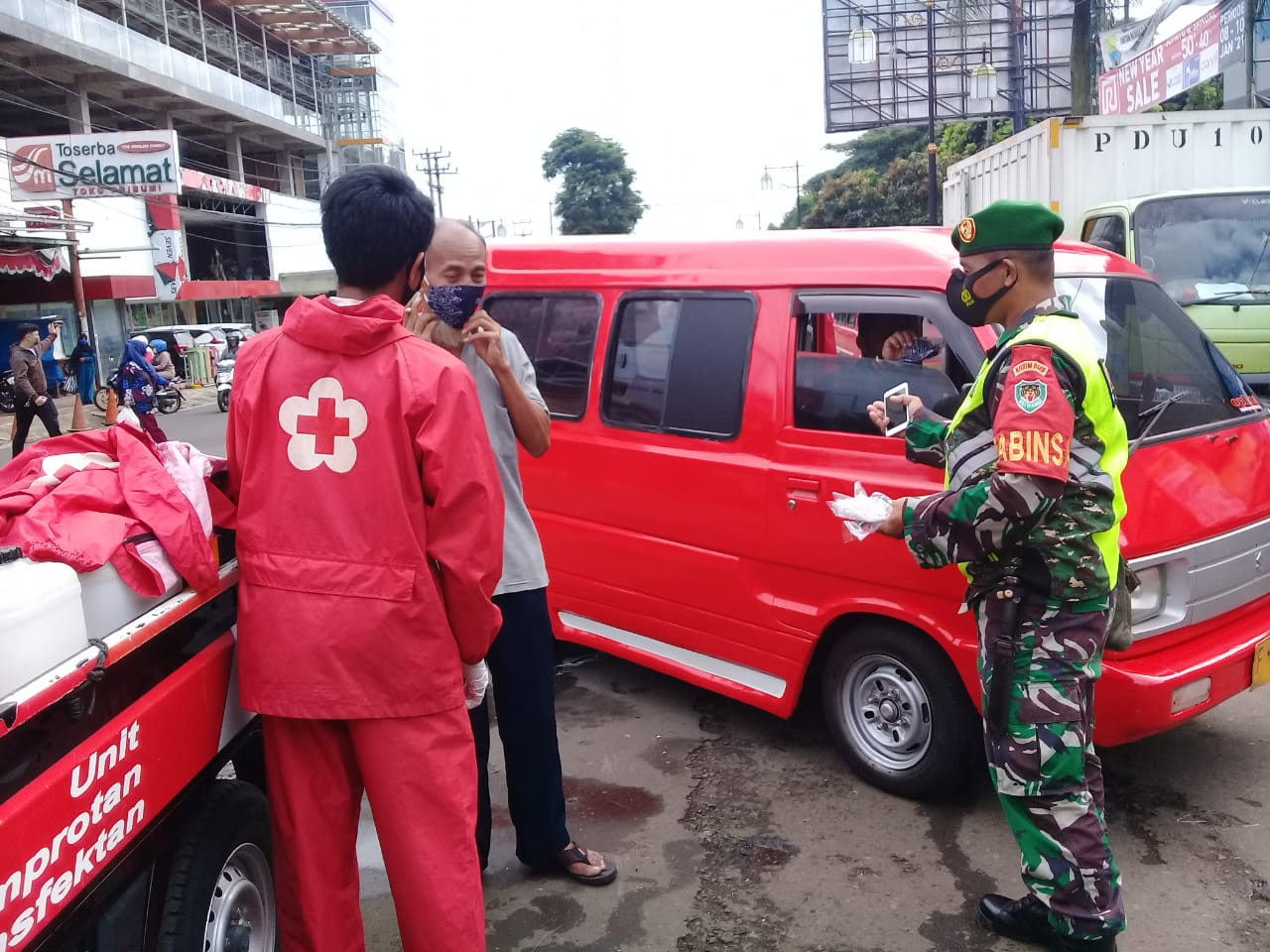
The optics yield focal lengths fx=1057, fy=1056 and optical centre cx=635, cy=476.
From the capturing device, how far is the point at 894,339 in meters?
3.64

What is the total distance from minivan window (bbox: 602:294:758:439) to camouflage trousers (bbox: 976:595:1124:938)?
61.2 inches

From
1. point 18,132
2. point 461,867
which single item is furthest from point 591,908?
point 18,132

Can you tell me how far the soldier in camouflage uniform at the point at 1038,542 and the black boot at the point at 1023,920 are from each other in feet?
0.07

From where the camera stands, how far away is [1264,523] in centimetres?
348

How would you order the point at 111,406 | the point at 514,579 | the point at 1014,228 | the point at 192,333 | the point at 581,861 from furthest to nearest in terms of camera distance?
1. the point at 192,333
2. the point at 111,406
3. the point at 581,861
4. the point at 514,579
5. the point at 1014,228

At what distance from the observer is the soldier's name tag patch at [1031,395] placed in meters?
2.45

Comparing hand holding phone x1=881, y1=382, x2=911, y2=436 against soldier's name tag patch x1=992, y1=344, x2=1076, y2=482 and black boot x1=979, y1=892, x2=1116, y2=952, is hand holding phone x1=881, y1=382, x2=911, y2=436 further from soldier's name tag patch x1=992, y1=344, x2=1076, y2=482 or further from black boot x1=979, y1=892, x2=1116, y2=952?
black boot x1=979, y1=892, x2=1116, y2=952

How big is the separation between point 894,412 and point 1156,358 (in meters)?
1.07

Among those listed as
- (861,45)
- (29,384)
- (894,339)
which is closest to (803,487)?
(894,339)

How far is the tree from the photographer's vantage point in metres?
67.5

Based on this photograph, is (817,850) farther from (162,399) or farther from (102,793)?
(162,399)

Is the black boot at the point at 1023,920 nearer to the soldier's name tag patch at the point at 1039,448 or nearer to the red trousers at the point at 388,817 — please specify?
the soldier's name tag patch at the point at 1039,448

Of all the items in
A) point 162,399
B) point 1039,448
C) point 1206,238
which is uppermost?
point 1206,238

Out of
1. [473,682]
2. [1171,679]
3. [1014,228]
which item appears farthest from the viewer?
[1171,679]
